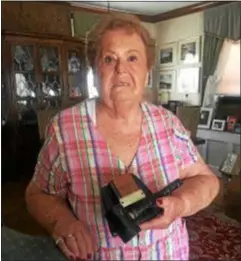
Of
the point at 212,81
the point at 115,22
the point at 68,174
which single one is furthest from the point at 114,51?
the point at 212,81

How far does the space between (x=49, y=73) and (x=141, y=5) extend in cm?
18

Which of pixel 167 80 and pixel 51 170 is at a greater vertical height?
pixel 167 80

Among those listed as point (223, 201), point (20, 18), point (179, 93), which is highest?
point (20, 18)

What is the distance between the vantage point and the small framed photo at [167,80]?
0.42m

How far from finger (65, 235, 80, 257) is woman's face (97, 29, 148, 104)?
0.52ft

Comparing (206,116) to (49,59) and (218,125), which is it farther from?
(49,59)

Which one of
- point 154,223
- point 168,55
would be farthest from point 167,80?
point 154,223

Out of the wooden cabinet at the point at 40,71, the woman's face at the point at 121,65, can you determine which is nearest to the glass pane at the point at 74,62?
the wooden cabinet at the point at 40,71

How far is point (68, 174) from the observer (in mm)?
329

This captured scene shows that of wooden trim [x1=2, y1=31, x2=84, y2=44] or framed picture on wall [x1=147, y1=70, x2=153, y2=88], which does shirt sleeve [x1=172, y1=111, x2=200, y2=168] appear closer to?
framed picture on wall [x1=147, y1=70, x2=153, y2=88]

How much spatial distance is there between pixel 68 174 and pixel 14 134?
16 centimetres

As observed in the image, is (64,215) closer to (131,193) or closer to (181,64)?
(131,193)

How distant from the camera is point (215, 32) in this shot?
47 cm

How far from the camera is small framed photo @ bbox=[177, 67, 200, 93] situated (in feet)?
1.52
